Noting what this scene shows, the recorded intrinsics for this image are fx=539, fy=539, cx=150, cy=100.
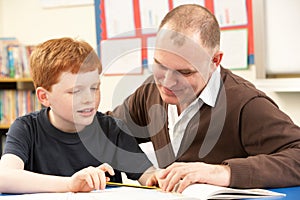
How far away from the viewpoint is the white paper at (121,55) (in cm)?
329

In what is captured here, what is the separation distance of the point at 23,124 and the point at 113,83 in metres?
1.95

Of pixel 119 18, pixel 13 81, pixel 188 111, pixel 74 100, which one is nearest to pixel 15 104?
pixel 13 81

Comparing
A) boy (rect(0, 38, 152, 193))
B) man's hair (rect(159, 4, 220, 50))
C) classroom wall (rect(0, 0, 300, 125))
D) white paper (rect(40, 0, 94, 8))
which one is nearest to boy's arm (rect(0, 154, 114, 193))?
boy (rect(0, 38, 152, 193))

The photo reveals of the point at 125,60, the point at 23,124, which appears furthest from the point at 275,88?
the point at 23,124

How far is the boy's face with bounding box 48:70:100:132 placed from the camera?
1437mm

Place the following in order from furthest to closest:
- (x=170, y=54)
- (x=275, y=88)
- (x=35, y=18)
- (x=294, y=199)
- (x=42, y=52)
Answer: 1. (x=35, y=18)
2. (x=275, y=88)
3. (x=42, y=52)
4. (x=170, y=54)
5. (x=294, y=199)

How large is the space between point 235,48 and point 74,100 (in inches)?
61.6

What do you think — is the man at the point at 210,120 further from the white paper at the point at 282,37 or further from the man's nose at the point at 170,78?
the white paper at the point at 282,37

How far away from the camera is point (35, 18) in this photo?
3699 millimetres

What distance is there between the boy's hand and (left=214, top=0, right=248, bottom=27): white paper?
5.97ft

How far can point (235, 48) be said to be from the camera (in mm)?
2844

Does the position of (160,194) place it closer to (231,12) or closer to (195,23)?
(195,23)

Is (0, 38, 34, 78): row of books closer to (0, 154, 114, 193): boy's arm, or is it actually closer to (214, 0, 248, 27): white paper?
(214, 0, 248, 27): white paper

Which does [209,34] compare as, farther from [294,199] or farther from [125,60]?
[125,60]
